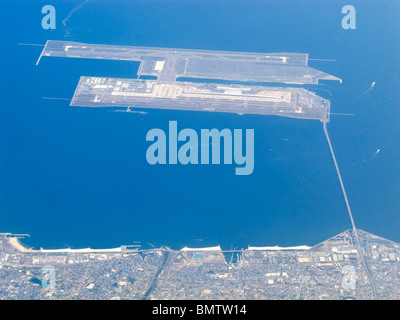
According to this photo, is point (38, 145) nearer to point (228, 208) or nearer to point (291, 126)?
point (228, 208)

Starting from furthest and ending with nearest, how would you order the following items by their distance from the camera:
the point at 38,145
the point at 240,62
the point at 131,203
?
1. the point at 240,62
2. the point at 38,145
3. the point at 131,203

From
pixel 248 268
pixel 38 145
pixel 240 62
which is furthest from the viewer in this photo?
pixel 240 62

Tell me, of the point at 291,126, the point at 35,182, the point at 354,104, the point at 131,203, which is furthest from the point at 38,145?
the point at 354,104
